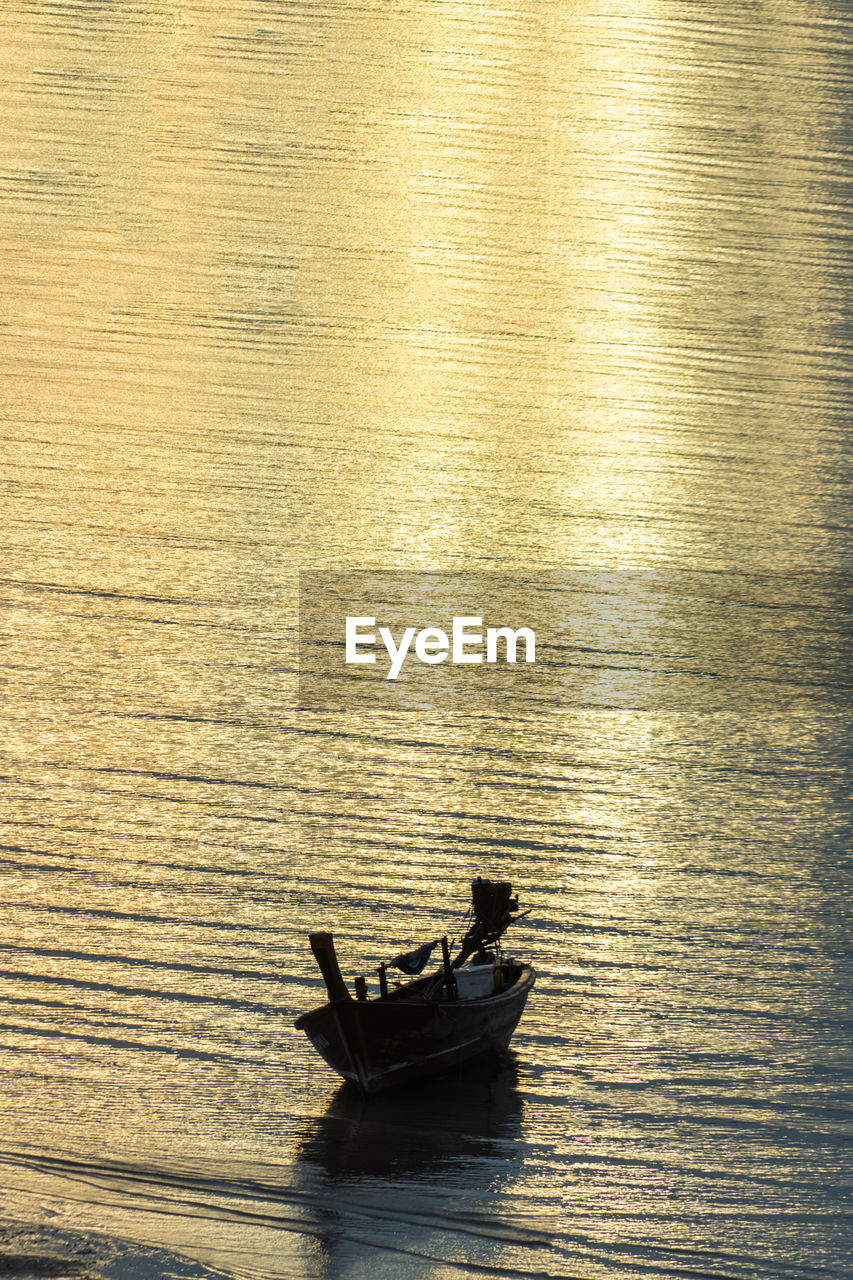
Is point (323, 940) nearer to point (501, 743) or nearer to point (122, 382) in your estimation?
point (501, 743)

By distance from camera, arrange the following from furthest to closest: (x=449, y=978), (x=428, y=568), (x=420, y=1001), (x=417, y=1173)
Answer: (x=428, y=568), (x=449, y=978), (x=420, y=1001), (x=417, y=1173)

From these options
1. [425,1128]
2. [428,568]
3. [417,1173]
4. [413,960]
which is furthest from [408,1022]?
[428,568]

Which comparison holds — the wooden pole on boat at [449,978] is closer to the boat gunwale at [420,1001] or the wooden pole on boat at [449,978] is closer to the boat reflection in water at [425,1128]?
the boat gunwale at [420,1001]

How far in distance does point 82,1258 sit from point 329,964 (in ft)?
7.31

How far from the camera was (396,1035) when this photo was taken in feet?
27.0

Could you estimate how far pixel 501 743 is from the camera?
12.6 m

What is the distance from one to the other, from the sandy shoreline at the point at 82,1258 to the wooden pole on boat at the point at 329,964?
6.37ft

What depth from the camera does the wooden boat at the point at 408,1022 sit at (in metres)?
8.13

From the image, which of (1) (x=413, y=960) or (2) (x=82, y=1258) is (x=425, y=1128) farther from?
(2) (x=82, y=1258)

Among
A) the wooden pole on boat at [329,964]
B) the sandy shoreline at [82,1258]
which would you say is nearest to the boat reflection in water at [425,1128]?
the wooden pole on boat at [329,964]

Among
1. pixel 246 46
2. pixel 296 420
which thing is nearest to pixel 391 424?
pixel 296 420

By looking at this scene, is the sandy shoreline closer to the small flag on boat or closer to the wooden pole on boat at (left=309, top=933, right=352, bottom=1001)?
the wooden pole on boat at (left=309, top=933, right=352, bottom=1001)

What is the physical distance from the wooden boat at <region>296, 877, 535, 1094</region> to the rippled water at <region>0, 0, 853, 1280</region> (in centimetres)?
25

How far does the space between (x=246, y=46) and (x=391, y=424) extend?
6968mm
